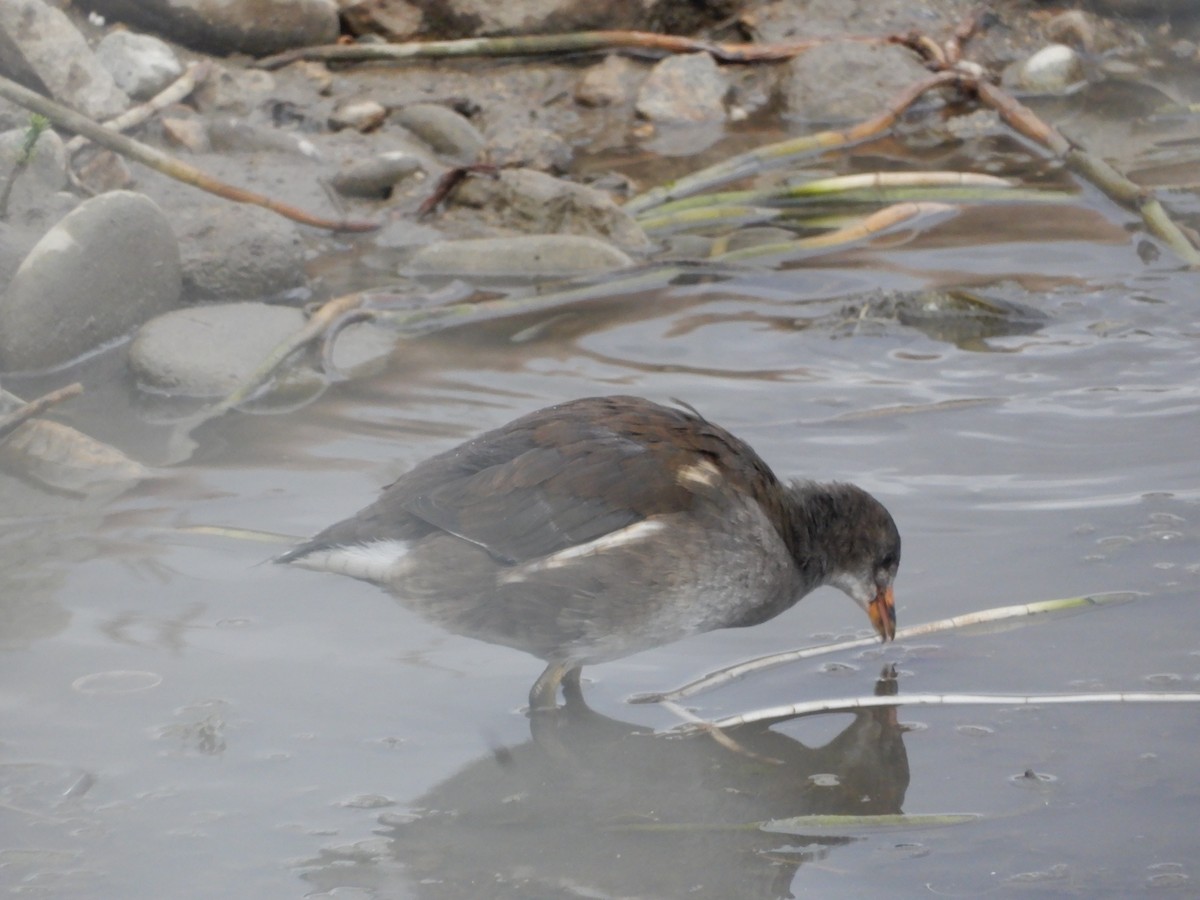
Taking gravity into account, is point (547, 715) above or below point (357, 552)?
below

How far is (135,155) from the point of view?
23.2 ft

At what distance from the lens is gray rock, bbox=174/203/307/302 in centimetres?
693

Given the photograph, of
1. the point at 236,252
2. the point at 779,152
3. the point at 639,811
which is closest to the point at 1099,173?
the point at 779,152

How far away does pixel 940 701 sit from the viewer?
409cm

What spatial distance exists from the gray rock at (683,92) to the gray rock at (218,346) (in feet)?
13.1

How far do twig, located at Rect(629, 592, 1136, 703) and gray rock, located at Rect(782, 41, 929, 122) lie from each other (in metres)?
6.06

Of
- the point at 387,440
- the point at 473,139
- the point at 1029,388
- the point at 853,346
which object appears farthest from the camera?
the point at 473,139

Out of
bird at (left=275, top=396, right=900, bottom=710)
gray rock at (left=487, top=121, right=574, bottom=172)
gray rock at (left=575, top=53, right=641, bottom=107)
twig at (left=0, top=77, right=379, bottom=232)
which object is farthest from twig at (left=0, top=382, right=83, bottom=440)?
gray rock at (left=575, top=53, right=641, bottom=107)

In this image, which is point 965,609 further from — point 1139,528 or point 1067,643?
point 1139,528

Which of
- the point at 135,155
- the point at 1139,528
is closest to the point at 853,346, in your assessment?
the point at 1139,528

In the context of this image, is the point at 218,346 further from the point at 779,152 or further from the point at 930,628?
the point at 779,152

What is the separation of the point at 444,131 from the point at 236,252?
2.42m

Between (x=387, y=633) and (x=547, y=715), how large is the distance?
64 cm

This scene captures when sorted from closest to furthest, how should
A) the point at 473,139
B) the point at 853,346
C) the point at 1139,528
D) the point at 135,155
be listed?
the point at 1139,528, the point at 853,346, the point at 135,155, the point at 473,139
